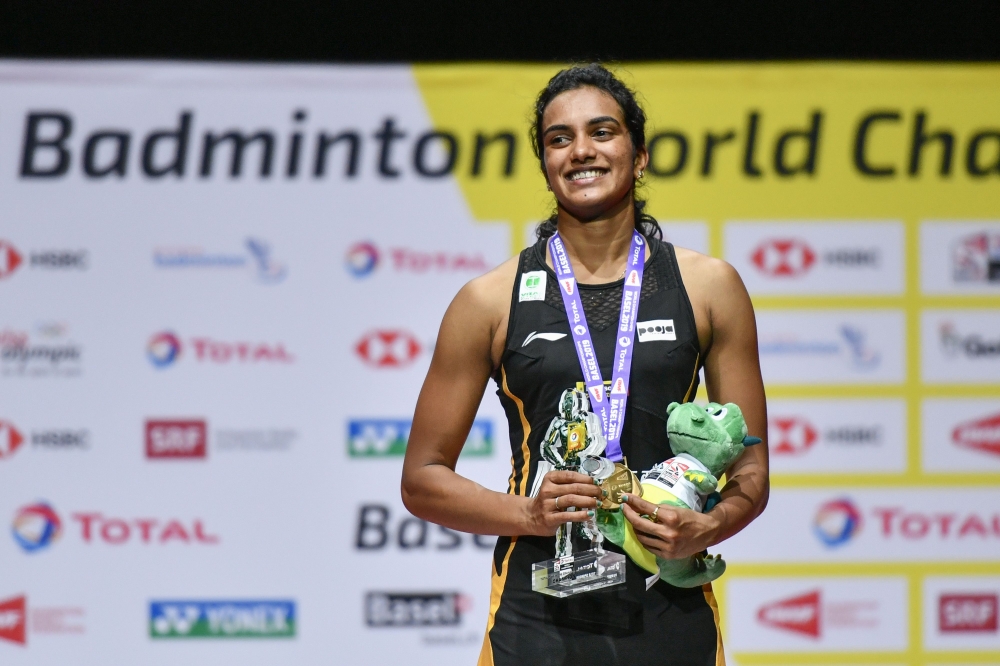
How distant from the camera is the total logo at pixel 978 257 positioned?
389 centimetres

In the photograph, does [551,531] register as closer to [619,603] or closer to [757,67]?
[619,603]

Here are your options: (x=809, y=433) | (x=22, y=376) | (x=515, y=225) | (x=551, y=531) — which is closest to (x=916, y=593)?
(x=809, y=433)

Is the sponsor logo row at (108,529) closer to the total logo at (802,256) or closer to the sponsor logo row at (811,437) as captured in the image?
the sponsor logo row at (811,437)

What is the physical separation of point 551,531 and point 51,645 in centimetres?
292

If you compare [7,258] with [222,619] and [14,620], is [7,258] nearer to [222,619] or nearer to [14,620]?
[14,620]

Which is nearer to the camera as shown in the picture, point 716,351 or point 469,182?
point 716,351

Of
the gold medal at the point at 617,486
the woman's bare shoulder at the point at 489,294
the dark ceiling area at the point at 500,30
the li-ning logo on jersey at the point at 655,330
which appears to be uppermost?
the dark ceiling area at the point at 500,30

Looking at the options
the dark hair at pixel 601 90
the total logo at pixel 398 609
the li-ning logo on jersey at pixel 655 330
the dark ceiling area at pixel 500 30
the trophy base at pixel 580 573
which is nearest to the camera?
the trophy base at pixel 580 573

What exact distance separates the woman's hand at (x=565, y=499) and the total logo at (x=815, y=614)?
2564 mm

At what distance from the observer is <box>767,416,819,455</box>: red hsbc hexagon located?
12.8 feet

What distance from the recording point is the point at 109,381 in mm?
3867

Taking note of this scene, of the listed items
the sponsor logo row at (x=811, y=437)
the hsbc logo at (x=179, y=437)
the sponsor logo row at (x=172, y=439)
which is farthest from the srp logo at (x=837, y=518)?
the hsbc logo at (x=179, y=437)

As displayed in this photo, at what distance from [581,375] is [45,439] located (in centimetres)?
276

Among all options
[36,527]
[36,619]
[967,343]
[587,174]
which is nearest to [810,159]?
[967,343]
